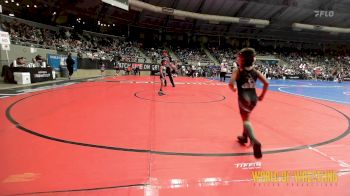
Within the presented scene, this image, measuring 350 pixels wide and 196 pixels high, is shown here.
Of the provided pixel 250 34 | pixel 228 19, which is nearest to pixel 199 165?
pixel 228 19

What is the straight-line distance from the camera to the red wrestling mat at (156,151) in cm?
328

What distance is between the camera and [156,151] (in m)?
4.48

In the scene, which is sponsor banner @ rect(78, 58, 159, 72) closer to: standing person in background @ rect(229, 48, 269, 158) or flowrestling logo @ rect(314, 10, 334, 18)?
standing person in background @ rect(229, 48, 269, 158)

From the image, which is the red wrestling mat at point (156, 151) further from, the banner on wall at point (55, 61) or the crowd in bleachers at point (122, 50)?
the crowd in bleachers at point (122, 50)

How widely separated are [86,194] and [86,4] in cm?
3391

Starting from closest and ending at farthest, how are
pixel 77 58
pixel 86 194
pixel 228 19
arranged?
1. pixel 86 194
2. pixel 77 58
3. pixel 228 19

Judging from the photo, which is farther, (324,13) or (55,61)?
(324,13)

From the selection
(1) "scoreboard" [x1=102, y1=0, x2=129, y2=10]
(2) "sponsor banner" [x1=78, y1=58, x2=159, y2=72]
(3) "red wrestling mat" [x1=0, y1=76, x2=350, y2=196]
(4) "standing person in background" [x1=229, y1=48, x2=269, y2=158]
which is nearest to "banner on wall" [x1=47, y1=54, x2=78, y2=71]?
(2) "sponsor banner" [x1=78, y1=58, x2=159, y2=72]

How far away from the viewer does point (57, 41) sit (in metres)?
27.6

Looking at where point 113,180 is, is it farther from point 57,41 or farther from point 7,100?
point 57,41

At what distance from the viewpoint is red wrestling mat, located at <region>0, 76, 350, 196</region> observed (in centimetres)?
328

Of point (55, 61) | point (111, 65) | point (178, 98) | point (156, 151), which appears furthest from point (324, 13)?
point (156, 151)

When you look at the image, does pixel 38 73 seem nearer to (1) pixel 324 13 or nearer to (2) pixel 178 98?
(2) pixel 178 98

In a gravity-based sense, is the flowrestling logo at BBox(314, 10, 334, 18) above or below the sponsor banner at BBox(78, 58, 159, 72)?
above
